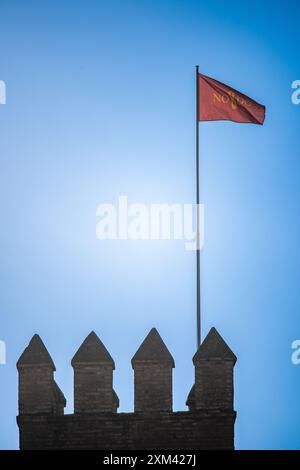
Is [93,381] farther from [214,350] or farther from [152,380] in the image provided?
[214,350]

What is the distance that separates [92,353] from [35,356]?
3.07ft

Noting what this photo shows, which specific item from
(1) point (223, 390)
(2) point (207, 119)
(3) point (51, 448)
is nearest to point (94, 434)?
(3) point (51, 448)

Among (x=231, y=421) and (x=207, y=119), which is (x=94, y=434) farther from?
(x=207, y=119)

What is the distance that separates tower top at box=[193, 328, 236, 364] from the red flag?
14.3ft

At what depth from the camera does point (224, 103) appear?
66.7ft

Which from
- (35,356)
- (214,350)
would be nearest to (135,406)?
(214,350)

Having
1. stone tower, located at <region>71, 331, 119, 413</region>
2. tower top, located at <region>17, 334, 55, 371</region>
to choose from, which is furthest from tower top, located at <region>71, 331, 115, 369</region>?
tower top, located at <region>17, 334, 55, 371</region>

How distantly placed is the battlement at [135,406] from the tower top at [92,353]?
16mm

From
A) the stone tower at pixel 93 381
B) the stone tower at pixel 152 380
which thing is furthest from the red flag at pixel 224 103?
the stone tower at pixel 93 381

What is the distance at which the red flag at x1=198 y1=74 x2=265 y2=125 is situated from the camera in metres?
20.3

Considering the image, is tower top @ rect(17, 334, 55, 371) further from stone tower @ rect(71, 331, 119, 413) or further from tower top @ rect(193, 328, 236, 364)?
tower top @ rect(193, 328, 236, 364)

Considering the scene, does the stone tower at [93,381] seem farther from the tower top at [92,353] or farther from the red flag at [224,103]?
the red flag at [224,103]

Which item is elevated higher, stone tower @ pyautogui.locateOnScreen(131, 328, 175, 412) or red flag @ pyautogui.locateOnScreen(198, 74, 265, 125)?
red flag @ pyautogui.locateOnScreen(198, 74, 265, 125)
